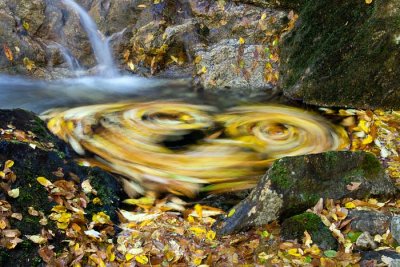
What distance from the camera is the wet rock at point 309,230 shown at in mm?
3533

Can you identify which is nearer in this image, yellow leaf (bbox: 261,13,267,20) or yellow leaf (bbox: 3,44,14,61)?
yellow leaf (bbox: 261,13,267,20)

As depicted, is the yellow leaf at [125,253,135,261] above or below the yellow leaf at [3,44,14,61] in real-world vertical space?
below

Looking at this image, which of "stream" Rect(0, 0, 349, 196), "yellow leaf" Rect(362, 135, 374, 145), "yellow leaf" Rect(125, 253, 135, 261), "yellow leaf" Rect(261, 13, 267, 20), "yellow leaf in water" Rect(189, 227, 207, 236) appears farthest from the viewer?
"yellow leaf" Rect(261, 13, 267, 20)

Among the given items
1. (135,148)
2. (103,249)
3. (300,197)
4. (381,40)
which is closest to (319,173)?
(300,197)

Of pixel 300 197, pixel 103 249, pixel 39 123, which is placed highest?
pixel 39 123

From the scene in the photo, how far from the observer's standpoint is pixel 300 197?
156 inches

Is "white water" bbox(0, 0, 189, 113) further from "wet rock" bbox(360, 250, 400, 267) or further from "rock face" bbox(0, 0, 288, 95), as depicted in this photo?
"wet rock" bbox(360, 250, 400, 267)

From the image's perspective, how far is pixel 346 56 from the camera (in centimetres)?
742

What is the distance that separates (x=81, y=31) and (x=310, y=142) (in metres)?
7.71

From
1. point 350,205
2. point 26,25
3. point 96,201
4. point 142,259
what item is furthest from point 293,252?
point 26,25

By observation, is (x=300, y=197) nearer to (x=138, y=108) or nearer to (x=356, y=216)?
(x=356, y=216)

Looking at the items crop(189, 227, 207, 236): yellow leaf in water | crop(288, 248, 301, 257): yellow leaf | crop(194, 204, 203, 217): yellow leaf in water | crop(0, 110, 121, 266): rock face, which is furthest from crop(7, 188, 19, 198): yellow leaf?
crop(288, 248, 301, 257): yellow leaf

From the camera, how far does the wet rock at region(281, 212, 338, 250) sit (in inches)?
139

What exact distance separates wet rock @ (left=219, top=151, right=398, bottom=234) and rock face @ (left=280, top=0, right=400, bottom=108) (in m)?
3.24
